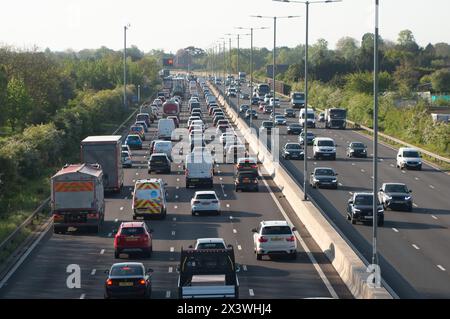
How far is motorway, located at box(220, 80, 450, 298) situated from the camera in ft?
108

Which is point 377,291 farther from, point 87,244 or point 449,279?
point 87,244

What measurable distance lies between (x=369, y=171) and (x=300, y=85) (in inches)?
4667

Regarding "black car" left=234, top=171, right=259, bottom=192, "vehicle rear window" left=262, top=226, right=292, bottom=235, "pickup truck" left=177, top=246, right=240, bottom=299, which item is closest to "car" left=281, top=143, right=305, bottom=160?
"black car" left=234, top=171, right=259, bottom=192

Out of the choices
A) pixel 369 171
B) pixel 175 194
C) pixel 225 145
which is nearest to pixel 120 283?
pixel 175 194

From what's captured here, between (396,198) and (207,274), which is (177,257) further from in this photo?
(396,198)

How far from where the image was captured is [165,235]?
43781 mm

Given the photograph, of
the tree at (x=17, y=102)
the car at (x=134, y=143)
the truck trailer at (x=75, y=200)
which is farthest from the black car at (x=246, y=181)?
the tree at (x=17, y=102)

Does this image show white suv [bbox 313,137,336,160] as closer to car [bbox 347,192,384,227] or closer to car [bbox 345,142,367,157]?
car [bbox 345,142,367,157]

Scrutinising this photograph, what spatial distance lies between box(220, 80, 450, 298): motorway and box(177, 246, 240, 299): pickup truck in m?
5.65

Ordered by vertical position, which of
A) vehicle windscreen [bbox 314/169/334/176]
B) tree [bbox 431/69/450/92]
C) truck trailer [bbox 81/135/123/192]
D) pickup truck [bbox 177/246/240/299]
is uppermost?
tree [bbox 431/69/450/92]

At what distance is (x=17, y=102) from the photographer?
311 ft

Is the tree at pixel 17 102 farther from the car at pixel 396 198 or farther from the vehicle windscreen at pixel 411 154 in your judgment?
the car at pixel 396 198

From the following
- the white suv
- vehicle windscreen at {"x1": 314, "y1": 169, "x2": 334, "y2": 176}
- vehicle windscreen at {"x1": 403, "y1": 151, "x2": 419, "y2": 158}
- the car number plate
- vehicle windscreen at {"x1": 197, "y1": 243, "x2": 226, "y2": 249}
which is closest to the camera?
the car number plate

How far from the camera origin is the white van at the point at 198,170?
6016 cm
